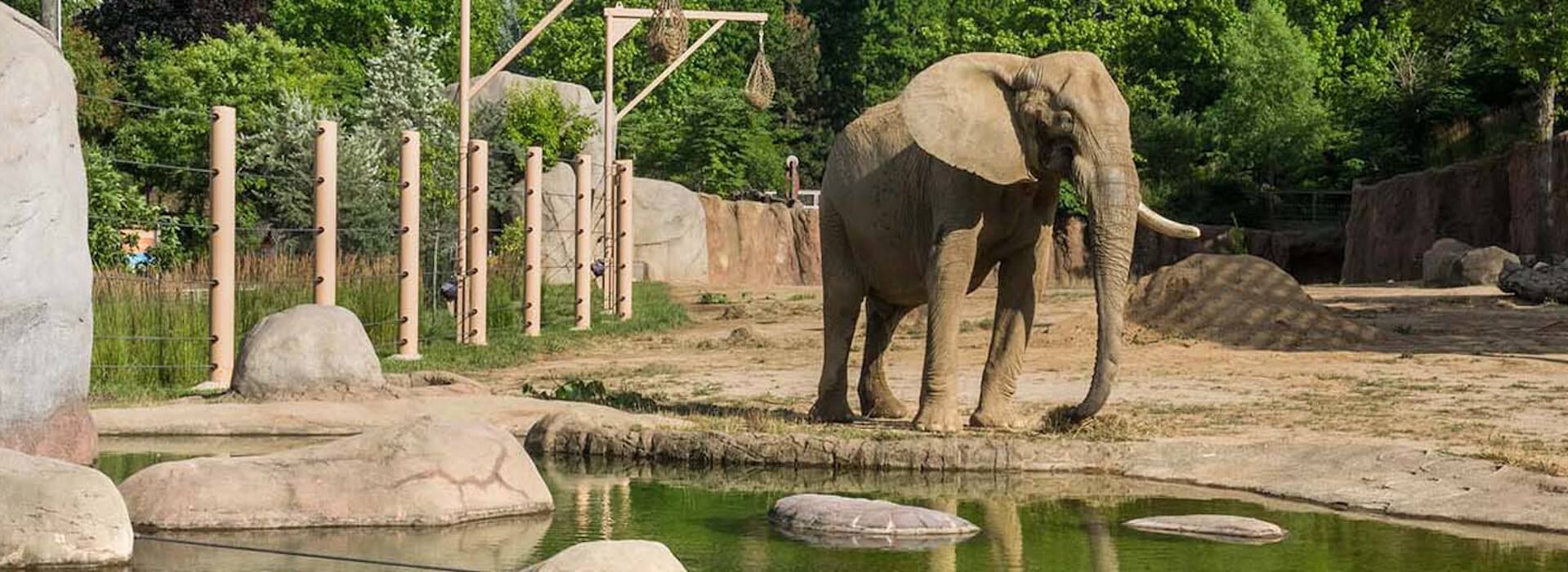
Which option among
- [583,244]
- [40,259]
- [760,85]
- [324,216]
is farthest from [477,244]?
[760,85]

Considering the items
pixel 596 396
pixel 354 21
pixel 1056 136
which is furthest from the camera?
pixel 354 21

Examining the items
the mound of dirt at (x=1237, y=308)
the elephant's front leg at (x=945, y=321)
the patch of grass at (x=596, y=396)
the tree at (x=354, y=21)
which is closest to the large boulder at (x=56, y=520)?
the elephant's front leg at (x=945, y=321)

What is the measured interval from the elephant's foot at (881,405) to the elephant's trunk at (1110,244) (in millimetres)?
2262

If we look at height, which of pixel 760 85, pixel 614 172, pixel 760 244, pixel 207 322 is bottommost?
pixel 207 322

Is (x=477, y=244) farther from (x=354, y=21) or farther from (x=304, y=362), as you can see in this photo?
(x=354, y=21)

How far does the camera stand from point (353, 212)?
99.7ft

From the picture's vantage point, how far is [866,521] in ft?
31.6

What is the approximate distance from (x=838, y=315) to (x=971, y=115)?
196cm

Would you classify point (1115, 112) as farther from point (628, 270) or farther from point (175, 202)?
point (175, 202)

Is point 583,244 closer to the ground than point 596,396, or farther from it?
farther from it

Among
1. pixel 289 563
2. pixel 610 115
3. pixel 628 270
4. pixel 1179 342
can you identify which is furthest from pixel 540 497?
pixel 610 115

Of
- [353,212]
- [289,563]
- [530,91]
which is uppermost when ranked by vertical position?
[530,91]

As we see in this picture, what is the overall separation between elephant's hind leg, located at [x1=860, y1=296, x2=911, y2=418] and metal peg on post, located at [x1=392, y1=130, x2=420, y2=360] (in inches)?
247

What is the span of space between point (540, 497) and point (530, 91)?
29.7 metres
